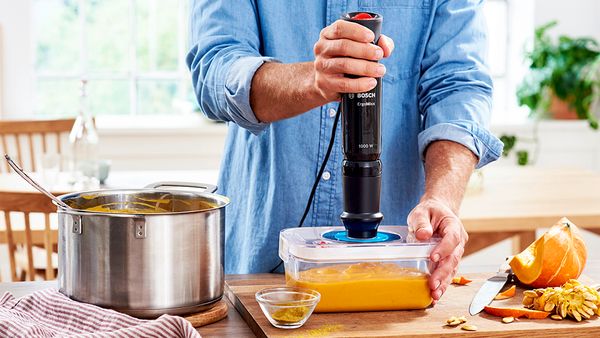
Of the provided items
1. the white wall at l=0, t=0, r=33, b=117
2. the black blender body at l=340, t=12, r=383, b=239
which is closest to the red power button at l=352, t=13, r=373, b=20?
the black blender body at l=340, t=12, r=383, b=239

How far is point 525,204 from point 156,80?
2.42 metres

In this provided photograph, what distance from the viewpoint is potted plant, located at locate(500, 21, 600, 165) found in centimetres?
462

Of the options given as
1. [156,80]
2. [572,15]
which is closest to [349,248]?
[156,80]

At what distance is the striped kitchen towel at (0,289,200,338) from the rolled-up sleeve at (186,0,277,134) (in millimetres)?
425

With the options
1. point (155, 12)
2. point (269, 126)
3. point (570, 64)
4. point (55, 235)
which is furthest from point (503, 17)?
point (269, 126)

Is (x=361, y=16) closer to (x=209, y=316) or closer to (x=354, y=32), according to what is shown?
(x=354, y=32)

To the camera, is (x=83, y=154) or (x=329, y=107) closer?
(x=329, y=107)

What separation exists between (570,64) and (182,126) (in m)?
1.98

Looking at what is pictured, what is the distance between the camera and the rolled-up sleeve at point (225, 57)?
146 cm

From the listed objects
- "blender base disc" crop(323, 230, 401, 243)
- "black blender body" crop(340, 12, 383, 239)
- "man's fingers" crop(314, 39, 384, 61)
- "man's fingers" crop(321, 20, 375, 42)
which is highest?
"man's fingers" crop(321, 20, 375, 42)

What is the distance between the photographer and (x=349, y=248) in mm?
1243

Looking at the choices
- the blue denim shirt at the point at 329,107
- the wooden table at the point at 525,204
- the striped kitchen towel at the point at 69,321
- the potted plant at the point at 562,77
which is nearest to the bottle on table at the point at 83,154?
the wooden table at the point at 525,204

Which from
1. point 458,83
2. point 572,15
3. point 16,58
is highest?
point 572,15

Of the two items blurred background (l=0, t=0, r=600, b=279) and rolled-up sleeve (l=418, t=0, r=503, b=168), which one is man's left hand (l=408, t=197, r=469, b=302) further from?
blurred background (l=0, t=0, r=600, b=279)
